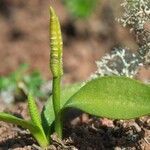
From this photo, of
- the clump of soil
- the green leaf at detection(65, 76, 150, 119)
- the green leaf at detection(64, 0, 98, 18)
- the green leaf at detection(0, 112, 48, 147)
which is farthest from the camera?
the green leaf at detection(64, 0, 98, 18)

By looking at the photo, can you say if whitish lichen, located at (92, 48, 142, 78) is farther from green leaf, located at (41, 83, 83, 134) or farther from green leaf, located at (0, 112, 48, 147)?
green leaf, located at (0, 112, 48, 147)

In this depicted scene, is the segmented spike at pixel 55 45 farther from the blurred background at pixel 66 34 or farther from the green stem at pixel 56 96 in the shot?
the blurred background at pixel 66 34

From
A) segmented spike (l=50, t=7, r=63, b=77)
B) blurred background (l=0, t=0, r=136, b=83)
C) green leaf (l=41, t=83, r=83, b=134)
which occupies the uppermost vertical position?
segmented spike (l=50, t=7, r=63, b=77)

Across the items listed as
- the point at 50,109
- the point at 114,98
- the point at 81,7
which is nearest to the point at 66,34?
the point at 81,7

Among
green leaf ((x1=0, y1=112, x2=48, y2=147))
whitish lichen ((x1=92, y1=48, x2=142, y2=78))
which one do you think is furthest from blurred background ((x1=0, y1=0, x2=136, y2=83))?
green leaf ((x1=0, y1=112, x2=48, y2=147))

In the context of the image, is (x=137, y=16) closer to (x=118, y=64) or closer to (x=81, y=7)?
(x=118, y=64)

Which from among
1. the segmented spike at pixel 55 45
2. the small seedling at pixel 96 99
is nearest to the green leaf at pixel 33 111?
the small seedling at pixel 96 99

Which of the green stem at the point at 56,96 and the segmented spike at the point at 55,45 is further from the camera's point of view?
the green stem at the point at 56,96
